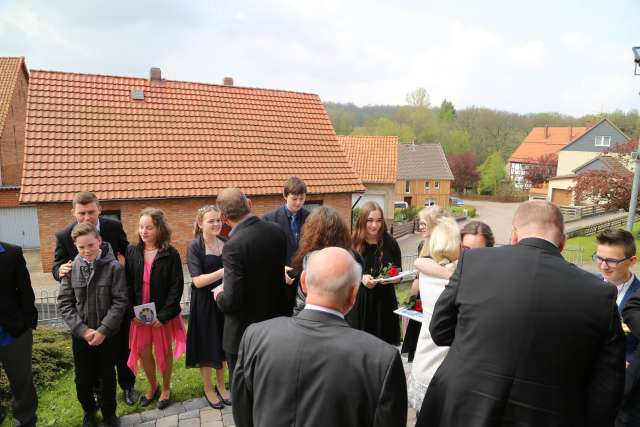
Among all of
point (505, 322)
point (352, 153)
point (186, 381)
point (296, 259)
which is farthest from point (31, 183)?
point (352, 153)

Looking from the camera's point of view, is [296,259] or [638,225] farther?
[638,225]

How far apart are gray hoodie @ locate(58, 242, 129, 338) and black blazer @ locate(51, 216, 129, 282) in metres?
0.44

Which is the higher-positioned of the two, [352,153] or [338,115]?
[338,115]

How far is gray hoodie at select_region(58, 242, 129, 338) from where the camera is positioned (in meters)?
3.71

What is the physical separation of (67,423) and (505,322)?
4.19 m

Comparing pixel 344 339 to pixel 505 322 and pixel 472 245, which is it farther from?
pixel 472 245

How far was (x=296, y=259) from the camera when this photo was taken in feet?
11.7

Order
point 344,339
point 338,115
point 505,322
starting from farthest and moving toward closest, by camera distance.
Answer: point 338,115
point 505,322
point 344,339

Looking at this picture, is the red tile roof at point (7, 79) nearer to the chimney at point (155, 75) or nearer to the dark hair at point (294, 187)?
the chimney at point (155, 75)

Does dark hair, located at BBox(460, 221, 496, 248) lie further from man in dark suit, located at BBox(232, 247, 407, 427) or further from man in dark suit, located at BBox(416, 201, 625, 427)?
man in dark suit, located at BBox(232, 247, 407, 427)

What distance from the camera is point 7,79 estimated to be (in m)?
23.0

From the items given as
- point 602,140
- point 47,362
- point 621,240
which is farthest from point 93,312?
point 602,140

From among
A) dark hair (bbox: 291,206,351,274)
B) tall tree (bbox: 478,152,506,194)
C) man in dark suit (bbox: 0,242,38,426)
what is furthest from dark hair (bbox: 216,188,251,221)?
tall tree (bbox: 478,152,506,194)

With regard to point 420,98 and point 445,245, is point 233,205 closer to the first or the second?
point 445,245
